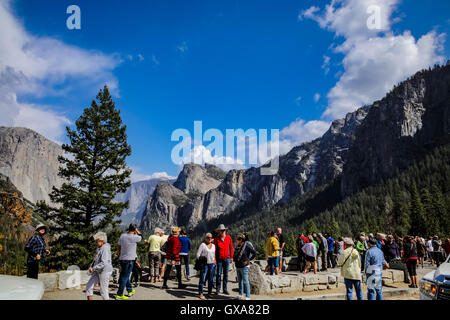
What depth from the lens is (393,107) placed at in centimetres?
17912

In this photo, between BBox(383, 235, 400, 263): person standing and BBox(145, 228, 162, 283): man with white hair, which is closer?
BBox(145, 228, 162, 283): man with white hair

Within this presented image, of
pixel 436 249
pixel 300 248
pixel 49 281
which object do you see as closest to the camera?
pixel 49 281

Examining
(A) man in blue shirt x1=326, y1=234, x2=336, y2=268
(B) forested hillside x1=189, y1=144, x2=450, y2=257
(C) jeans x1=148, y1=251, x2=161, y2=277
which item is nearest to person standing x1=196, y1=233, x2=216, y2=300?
(C) jeans x1=148, y1=251, x2=161, y2=277

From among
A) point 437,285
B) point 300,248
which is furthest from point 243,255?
point 300,248

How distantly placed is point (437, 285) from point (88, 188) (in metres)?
20.3

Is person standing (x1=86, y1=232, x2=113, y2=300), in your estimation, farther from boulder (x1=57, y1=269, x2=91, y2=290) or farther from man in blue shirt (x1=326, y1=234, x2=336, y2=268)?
man in blue shirt (x1=326, y1=234, x2=336, y2=268)

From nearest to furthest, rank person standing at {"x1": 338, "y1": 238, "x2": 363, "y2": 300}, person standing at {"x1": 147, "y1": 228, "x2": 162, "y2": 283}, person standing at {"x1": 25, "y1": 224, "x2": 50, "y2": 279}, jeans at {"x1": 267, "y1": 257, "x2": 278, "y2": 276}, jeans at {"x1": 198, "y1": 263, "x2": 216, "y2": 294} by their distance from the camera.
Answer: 1. person standing at {"x1": 338, "y1": 238, "x2": 363, "y2": 300}
2. person standing at {"x1": 25, "y1": 224, "x2": 50, "y2": 279}
3. jeans at {"x1": 198, "y1": 263, "x2": 216, "y2": 294}
4. person standing at {"x1": 147, "y1": 228, "x2": 162, "y2": 283}
5. jeans at {"x1": 267, "y1": 257, "x2": 278, "y2": 276}

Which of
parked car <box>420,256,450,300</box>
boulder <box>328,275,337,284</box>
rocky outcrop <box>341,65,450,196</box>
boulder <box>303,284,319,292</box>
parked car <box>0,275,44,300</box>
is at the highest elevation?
rocky outcrop <box>341,65,450,196</box>

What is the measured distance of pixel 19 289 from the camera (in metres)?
3.89

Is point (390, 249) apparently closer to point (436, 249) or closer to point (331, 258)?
point (331, 258)

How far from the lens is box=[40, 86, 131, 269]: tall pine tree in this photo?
18.5m

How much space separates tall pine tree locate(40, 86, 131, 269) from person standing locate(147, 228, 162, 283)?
26.6 feet
